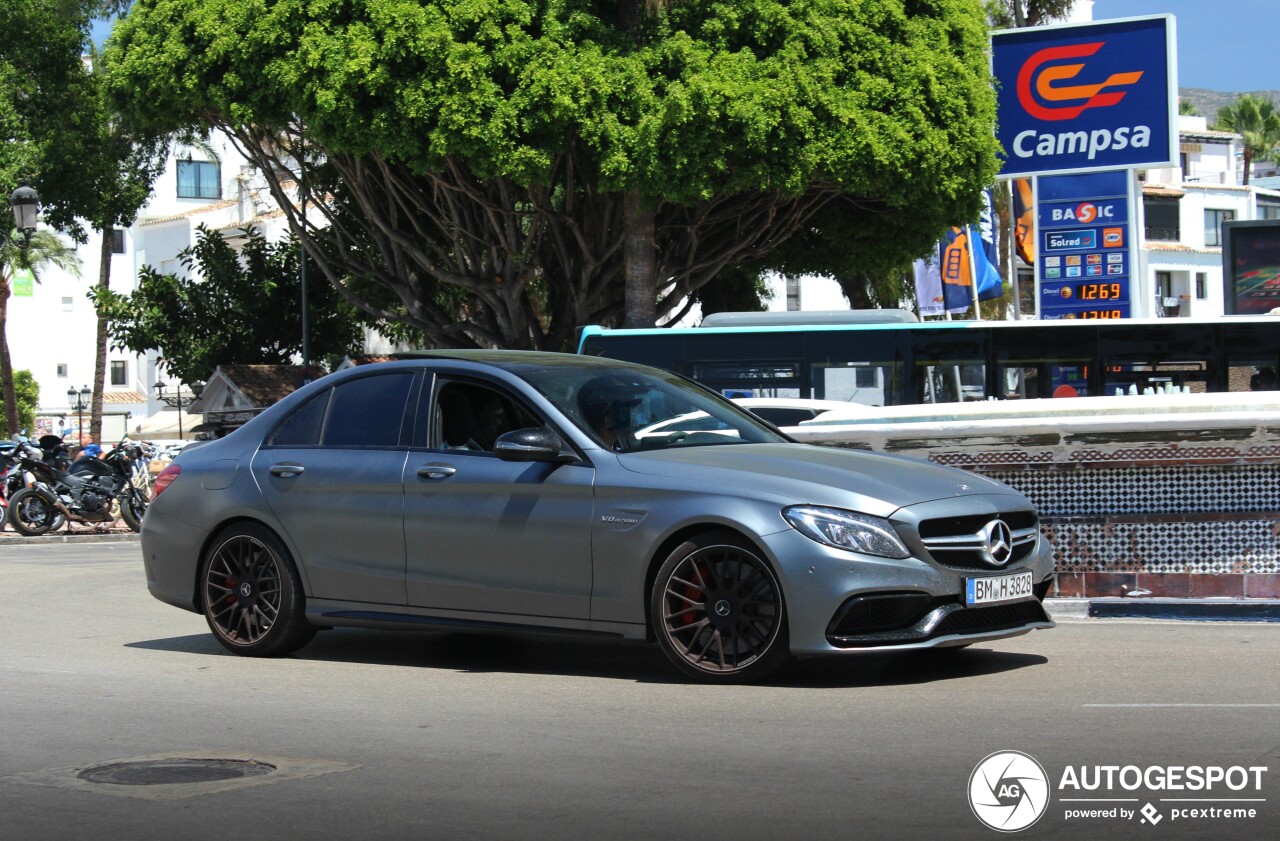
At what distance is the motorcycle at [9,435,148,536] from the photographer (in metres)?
23.5

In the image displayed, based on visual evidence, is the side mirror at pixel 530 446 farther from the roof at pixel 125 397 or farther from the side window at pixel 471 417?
the roof at pixel 125 397

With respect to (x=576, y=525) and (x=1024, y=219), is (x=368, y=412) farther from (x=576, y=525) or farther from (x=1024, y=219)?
(x=1024, y=219)

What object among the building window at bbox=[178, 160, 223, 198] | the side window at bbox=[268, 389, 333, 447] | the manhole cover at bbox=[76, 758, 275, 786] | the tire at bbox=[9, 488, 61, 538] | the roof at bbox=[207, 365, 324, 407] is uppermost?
the building window at bbox=[178, 160, 223, 198]

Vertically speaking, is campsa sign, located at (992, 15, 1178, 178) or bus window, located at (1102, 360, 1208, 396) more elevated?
campsa sign, located at (992, 15, 1178, 178)

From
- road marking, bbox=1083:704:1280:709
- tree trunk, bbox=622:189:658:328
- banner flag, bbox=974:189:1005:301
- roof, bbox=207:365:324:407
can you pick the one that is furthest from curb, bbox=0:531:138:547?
banner flag, bbox=974:189:1005:301

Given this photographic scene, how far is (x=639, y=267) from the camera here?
96.8ft

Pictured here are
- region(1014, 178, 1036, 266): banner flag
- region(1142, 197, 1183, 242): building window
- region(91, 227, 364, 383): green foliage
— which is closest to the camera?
region(1014, 178, 1036, 266): banner flag

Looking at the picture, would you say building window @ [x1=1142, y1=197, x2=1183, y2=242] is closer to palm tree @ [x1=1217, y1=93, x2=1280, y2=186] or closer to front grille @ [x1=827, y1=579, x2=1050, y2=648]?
palm tree @ [x1=1217, y1=93, x2=1280, y2=186]

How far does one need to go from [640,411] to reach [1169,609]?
4.14m

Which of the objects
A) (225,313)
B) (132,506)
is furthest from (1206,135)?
(132,506)

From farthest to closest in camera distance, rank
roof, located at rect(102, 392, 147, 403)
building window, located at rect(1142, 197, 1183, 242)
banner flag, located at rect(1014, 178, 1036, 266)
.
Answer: roof, located at rect(102, 392, 147, 403) < building window, located at rect(1142, 197, 1183, 242) < banner flag, located at rect(1014, 178, 1036, 266)

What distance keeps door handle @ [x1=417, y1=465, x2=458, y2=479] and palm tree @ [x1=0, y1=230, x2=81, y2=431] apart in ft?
138

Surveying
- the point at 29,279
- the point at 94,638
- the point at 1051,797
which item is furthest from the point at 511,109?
the point at 29,279

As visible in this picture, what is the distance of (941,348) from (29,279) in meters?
54.1
